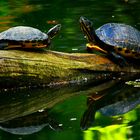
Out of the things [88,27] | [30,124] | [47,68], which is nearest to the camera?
[30,124]

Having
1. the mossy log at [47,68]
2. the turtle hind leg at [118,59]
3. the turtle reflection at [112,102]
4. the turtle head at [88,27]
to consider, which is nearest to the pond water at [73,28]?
the turtle reflection at [112,102]

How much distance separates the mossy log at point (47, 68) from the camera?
4.94 metres

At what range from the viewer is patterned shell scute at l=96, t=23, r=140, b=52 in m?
5.41

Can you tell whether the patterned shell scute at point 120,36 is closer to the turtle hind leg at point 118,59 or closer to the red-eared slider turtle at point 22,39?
the turtle hind leg at point 118,59

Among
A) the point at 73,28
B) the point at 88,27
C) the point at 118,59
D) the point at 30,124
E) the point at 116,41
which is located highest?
the point at 88,27

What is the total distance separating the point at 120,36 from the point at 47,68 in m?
0.92

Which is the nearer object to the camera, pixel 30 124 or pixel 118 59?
pixel 30 124

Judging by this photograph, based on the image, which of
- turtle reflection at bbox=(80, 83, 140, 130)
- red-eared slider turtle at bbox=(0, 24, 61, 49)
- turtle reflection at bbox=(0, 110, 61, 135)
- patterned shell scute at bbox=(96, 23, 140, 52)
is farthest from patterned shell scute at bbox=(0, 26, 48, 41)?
turtle reflection at bbox=(0, 110, 61, 135)

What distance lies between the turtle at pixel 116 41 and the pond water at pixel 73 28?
1.45ft

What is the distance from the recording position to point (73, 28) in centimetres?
796

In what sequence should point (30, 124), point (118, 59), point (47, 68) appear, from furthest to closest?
point (118, 59)
point (47, 68)
point (30, 124)

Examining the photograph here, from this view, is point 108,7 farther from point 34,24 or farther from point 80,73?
point 80,73

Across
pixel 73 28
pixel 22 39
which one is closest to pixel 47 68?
pixel 22 39

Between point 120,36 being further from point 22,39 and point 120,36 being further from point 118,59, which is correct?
point 22,39
